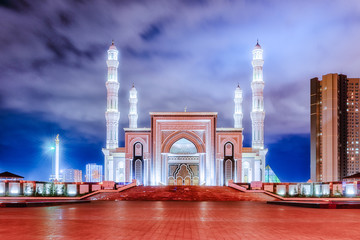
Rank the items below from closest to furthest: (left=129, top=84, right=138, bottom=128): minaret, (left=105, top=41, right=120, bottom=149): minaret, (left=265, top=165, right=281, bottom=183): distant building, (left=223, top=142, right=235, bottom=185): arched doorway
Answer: (left=223, top=142, right=235, bottom=185): arched doorway < (left=105, top=41, right=120, bottom=149): minaret < (left=129, top=84, right=138, bottom=128): minaret < (left=265, top=165, right=281, bottom=183): distant building

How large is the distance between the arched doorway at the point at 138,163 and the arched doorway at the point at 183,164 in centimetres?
276

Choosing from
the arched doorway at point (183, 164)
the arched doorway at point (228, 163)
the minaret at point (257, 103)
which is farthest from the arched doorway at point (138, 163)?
the minaret at point (257, 103)

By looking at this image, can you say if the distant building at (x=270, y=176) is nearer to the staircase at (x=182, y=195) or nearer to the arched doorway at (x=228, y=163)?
the arched doorway at (x=228, y=163)

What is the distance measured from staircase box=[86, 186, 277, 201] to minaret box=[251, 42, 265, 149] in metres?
13.1

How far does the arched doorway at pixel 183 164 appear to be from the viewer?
121ft

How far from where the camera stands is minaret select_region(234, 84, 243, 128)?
4266cm

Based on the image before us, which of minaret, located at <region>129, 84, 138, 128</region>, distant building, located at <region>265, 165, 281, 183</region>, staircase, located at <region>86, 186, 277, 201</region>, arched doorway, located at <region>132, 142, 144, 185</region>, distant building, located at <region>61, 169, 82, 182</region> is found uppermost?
minaret, located at <region>129, 84, 138, 128</region>

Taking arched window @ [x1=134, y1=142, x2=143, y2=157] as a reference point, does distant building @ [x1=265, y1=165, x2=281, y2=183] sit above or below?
below

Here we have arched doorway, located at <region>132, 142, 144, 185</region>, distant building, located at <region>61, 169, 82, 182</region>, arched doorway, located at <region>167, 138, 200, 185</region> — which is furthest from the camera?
distant building, located at <region>61, 169, 82, 182</region>

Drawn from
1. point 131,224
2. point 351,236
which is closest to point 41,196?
point 131,224

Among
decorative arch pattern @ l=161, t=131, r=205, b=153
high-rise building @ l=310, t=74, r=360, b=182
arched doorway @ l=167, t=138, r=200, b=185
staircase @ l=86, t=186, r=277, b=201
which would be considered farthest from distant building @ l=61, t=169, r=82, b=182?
staircase @ l=86, t=186, r=277, b=201

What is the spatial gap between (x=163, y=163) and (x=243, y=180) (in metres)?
7.54

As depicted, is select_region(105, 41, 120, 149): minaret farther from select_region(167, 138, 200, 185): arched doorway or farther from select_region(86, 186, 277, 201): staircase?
select_region(86, 186, 277, 201): staircase

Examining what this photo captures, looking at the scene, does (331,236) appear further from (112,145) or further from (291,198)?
(112,145)
